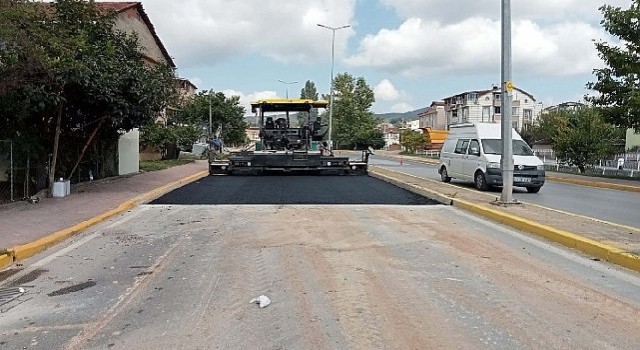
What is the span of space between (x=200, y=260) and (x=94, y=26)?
9.93 meters

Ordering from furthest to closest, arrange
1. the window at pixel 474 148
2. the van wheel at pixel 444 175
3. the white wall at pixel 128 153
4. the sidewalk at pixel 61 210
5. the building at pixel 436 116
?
the building at pixel 436 116 < the white wall at pixel 128 153 < the van wheel at pixel 444 175 < the window at pixel 474 148 < the sidewalk at pixel 61 210

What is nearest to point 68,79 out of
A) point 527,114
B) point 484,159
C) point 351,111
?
point 484,159

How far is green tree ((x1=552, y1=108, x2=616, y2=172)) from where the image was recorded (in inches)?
1176

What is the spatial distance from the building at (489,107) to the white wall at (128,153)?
74.1 metres

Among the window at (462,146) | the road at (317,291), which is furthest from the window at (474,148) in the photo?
the road at (317,291)

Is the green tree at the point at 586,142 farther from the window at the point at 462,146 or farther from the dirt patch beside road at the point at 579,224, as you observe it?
the dirt patch beside road at the point at 579,224

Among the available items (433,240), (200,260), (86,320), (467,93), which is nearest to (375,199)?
(433,240)

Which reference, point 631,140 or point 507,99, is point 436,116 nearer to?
point 631,140

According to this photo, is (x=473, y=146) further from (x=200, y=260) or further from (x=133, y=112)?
(x=200, y=260)

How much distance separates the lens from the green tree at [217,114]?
165 feet

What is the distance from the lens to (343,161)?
77.5ft

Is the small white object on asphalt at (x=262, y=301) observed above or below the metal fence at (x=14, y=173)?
below

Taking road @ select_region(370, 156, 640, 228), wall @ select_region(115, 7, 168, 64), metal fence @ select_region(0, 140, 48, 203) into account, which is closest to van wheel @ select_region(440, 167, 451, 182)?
road @ select_region(370, 156, 640, 228)

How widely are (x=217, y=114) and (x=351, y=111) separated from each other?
3428 centimetres
